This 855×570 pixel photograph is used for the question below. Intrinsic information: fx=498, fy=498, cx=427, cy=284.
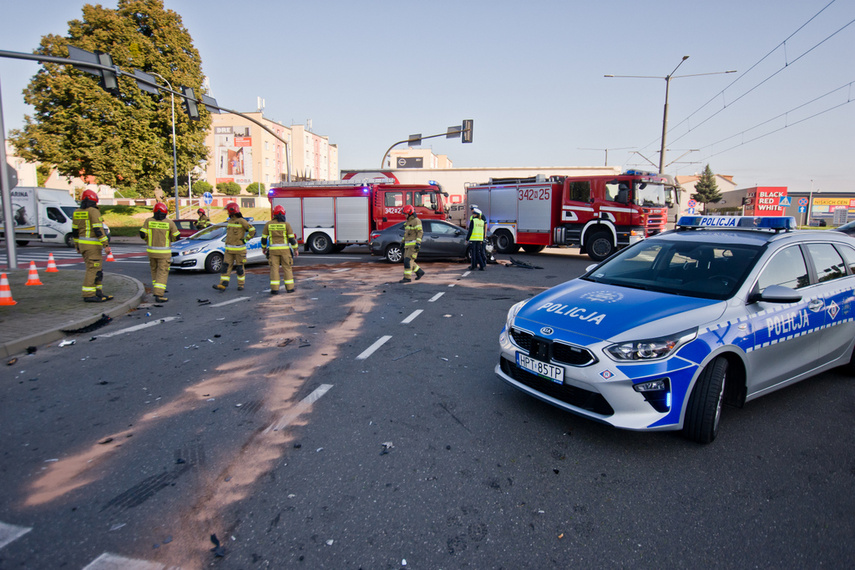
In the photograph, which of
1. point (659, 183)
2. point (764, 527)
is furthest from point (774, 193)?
point (764, 527)

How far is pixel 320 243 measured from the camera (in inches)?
827

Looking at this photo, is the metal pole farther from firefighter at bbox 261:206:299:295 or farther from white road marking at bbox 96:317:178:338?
white road marking at bbox 96:317:178:338

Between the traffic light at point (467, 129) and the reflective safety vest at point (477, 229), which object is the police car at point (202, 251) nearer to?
the reflective safety vest at point (477, 229)

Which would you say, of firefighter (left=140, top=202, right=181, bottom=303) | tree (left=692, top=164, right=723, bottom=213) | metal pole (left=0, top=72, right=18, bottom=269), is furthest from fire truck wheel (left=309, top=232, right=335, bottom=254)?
tree (left=692, top=164, right=723, bottom=213)

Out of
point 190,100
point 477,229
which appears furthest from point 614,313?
point 190,100

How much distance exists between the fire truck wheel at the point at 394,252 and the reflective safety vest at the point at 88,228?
932cm

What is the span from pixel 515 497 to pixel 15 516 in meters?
2.85

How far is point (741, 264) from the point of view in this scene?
4156 mm

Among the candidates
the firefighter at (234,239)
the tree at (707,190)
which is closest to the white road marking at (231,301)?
the firefighter at (234,239)

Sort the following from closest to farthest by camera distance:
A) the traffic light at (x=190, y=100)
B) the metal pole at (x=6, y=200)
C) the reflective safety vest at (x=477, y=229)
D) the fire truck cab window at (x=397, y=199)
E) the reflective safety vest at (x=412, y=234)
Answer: the reflective safety vest at (x=412, y=234), the metal pole at (x=6, y=200), the reflective safety vest at (x=477, y=229), the traffic light at (x=190, y=100), the fire truck cab window at (x=397, y=199)

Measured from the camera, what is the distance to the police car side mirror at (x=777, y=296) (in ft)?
12.1

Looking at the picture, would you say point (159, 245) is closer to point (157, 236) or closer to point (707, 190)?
point (157, 236)

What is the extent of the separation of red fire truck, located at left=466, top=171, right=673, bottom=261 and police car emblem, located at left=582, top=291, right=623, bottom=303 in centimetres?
1338

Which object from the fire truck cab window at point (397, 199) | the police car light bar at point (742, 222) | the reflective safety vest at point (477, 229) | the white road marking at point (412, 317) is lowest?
the white road marking at point (412, 317)
